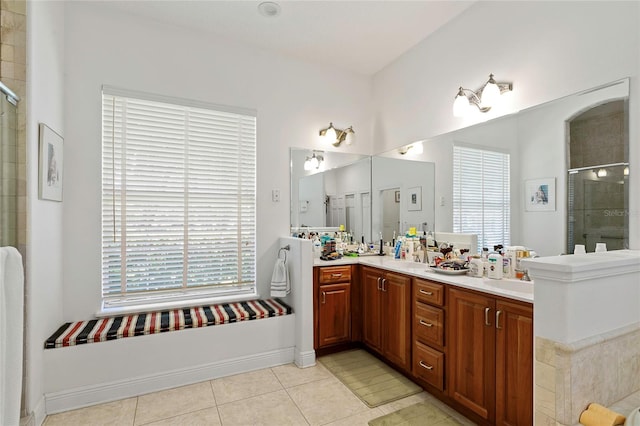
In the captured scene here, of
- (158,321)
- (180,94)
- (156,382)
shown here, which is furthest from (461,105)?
(156,382)

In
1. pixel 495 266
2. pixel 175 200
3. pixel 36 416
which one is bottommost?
pixel 36 416

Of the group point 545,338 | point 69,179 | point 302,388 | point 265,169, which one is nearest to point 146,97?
point 69,179

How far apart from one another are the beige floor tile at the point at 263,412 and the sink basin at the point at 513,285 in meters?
1.53

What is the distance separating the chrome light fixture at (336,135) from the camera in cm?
352

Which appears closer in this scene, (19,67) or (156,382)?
(19,67)

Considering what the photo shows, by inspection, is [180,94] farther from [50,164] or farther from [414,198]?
[414,198]

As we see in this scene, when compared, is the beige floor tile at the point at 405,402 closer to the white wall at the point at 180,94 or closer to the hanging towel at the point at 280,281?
the hanging towel at the point at 280,281

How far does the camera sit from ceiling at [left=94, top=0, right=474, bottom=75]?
8.51 feet

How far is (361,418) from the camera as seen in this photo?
2.08m

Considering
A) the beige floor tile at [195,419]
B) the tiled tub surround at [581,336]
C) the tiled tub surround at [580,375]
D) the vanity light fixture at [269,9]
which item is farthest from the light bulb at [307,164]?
the tiled tub surround at [580,375]

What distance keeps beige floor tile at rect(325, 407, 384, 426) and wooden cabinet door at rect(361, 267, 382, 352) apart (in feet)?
2.31

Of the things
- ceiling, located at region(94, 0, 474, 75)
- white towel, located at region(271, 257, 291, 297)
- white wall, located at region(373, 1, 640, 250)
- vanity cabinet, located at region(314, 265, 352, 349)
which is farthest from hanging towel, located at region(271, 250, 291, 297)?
ceiling, located at region(94, 0, 474, 75)

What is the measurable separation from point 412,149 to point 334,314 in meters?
1.84

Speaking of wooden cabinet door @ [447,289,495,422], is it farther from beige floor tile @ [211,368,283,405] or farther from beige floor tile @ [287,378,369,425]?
beige floor tile @ [211,368,283,405]
